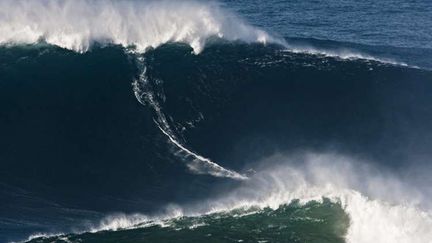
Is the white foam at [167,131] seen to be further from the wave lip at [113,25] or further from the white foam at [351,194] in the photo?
the wave lip at [113,25]

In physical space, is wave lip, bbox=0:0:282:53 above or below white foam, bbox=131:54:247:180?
above

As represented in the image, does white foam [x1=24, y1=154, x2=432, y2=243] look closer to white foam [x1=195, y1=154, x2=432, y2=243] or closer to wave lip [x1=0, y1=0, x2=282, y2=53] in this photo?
white foam [x1=195, y1=154, x2=432, y2=243]

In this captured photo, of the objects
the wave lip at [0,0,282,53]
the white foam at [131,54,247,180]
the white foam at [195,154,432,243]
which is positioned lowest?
the white foam at [195,154,432,243]

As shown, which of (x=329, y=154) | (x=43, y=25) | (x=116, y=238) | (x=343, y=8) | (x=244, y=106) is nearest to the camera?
(x=116, y=238)

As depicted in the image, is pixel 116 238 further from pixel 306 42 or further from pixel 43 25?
pixel 306 42

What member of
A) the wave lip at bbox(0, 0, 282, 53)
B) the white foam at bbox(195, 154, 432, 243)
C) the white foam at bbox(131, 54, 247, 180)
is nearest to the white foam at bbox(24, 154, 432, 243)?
the white foam at bbox(195, 154, 432, 243)

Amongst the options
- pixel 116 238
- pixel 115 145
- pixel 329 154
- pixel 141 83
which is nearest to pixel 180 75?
pixel 141 83

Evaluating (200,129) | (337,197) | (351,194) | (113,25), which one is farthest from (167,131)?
(113,25)
